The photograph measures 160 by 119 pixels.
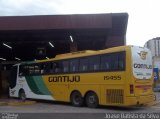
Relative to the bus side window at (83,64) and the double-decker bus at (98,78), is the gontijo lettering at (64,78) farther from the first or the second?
the bus side window at (83,64)

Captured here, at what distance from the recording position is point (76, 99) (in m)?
20.3

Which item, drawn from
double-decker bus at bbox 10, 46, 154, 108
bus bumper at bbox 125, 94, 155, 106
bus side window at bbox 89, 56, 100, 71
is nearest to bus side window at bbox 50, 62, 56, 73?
double-decker bus at bbox 10, 46, 154, 108

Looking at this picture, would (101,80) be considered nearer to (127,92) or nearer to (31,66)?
(127,92)

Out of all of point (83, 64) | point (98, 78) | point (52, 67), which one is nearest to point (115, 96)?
point (98, 78)

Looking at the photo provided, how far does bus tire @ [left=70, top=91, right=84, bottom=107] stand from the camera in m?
19.9

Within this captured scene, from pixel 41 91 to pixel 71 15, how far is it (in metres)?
5.16

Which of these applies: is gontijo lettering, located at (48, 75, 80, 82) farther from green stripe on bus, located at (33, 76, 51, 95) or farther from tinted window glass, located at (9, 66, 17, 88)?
tinted window glass, located at (9, 66, 17, 88)

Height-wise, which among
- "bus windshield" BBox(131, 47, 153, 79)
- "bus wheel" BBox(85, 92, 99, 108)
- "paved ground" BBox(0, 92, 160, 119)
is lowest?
"paved ground" BBox(0, 92, 160, 119)

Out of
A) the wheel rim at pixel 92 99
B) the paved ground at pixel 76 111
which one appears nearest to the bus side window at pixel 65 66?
the wheel rim at pixel 92 99

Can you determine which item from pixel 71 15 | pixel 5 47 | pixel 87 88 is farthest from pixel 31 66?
pixel 5 47

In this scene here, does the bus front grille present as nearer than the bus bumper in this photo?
No

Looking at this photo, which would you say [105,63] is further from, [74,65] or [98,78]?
[74,65]

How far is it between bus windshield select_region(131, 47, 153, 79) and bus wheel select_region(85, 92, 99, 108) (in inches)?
105

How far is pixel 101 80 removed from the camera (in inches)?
731
